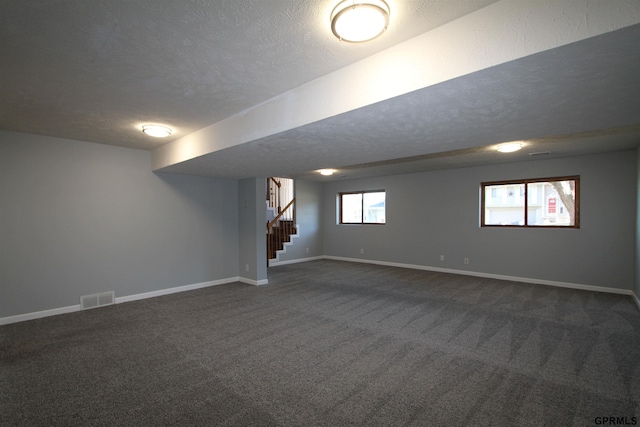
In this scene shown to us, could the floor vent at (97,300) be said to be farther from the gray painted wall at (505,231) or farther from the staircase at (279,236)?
the gray painted wall at (505,231)

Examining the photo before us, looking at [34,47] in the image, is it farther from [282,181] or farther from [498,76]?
[282,181]

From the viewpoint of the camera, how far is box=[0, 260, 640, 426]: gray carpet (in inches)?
83.0

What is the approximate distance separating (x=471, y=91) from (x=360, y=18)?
0.92 meters

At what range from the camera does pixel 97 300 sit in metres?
4.60

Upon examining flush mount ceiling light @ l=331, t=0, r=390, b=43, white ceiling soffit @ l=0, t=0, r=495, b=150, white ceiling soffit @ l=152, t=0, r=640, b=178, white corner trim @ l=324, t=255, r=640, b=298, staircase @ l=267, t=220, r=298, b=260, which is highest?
white ceiling soffit @ l=0, t=0, r=495, b=150

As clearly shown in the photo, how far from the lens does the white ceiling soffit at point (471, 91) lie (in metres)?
1.48

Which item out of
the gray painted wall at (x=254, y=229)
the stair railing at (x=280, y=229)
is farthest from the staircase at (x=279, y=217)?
the gray painted wall at (x=254, y=229)

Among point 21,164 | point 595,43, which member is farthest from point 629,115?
point 21,164

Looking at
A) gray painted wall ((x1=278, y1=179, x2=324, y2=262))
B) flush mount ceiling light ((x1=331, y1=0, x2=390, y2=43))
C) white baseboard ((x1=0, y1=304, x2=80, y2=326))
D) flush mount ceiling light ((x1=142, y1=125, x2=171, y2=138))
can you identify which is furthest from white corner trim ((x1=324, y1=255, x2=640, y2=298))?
white baseboard ((x1=0, y1=304, x2=80, y2=326))

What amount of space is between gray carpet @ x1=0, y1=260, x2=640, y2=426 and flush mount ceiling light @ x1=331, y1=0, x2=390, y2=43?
8.00 ft

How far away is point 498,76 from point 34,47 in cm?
296

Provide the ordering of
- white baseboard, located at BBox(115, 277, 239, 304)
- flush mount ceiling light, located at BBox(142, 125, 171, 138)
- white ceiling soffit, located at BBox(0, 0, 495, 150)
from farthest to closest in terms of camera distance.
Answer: white baseboard, located at BBox(115, 277, 239, 304), flush mount ceiling light, located at BBox(142, 125, 171, 138), white ceiling soffit, located at BBox(0, 0, 495, 150)

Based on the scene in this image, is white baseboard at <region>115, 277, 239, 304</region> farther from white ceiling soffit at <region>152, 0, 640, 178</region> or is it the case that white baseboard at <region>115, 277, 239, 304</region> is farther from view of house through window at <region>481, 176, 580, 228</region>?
view of house through window at <region>481, 176, 580, 228</region>

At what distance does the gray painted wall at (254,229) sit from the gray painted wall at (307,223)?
2323mm
